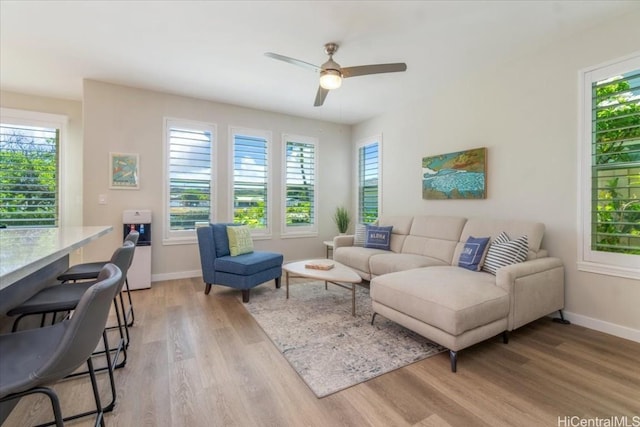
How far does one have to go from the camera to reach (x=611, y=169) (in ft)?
8.54

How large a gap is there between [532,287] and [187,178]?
4.61m

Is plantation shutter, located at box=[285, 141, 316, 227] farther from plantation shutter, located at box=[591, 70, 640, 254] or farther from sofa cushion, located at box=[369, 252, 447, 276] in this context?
plantation shutter, located at box=[591, 70, 640, 254]

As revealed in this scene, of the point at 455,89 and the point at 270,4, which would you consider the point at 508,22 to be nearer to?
the point at 455,89

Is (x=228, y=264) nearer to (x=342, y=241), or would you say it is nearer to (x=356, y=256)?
(x=356, y=256)

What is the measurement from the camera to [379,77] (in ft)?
12.2

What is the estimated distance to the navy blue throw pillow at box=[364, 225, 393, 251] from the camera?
433 cm

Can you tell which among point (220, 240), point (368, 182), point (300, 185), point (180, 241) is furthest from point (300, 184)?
point (180, 241)

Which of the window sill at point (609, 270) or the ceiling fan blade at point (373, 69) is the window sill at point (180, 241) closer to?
the ceiling fan blade at point (373, 69)

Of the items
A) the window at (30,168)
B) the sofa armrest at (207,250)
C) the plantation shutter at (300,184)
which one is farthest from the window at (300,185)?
the window at (30,168)

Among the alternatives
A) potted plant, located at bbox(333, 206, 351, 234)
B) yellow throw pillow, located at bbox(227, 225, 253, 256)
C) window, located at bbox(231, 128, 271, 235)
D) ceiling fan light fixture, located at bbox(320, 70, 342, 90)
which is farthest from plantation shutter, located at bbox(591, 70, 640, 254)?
window, located at bbox(231, 128, 271, 235)

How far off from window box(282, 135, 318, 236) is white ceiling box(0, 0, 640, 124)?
144 centimetres

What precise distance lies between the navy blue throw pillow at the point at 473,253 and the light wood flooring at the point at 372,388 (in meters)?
0.72

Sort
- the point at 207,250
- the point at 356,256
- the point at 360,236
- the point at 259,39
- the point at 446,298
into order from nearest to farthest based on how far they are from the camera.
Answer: the point at 446,298 < the point at 259,39 < the point at 207,250 < the point at 356,256 < the point at 360,236

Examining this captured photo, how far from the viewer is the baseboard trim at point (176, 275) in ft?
14.1
